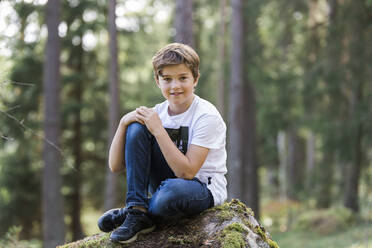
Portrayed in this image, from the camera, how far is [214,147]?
3287mm

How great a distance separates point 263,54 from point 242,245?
1110 cm

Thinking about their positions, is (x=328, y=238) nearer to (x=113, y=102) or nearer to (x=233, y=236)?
(x=113, y=102)

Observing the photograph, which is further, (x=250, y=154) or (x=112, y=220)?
(x=250, y=154)

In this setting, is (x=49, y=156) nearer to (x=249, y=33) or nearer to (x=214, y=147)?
(x=214, y=147)

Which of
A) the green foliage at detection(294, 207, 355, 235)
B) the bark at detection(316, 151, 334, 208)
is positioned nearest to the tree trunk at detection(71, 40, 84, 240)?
the green foliage at detection(294, 207, 355, 235)

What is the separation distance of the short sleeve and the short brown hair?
0.41 m

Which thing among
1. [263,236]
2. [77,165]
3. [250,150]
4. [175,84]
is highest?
[175,84]

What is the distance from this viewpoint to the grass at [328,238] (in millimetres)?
9555

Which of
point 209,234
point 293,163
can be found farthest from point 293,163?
point 209,234

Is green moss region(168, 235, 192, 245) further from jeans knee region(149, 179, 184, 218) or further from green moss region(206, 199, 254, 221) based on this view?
green moss region(206, 199, 254, 221)

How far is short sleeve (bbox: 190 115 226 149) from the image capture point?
3.24m

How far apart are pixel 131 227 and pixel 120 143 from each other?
25.7 inches

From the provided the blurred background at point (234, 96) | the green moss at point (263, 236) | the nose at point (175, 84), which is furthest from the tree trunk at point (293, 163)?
the nose at point (175, 84)

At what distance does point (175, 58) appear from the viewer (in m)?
3.31
